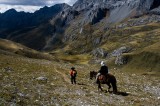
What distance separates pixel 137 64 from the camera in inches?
7151

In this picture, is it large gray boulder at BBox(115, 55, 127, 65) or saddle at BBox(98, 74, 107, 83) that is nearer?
saddle at BBox(98, 74, 107, 83)

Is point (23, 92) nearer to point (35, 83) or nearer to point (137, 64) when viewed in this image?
point (35, 83)

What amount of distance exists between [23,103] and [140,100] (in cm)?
1261

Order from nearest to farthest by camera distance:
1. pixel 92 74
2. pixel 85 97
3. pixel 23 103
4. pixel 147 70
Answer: pixel 23 103, pixel 85 97, pixel 92 74, pixel 147 70

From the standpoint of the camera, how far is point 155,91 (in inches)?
1674

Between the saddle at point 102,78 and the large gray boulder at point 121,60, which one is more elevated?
the large gray boulder at point 121,60

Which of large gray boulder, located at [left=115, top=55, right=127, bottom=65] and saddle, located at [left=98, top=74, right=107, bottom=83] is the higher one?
large gray boulder, located at [left=115, top=55, right=127, bottom=65]

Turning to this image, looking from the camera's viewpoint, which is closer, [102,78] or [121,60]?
[102,78]

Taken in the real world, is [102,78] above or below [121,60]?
below

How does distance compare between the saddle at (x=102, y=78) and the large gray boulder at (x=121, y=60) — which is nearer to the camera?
Answer: the saddle at (x=102, y=78)

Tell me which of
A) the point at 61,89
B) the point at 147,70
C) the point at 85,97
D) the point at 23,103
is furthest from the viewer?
the point at 147,70

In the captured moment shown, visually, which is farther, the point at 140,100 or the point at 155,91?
the point at 155,91

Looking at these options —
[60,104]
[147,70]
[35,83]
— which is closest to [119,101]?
[60,104]

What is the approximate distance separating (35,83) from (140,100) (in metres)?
12.4
